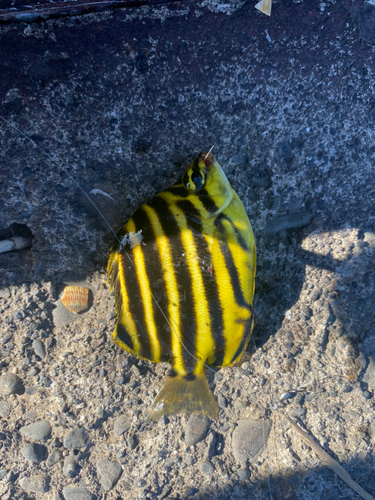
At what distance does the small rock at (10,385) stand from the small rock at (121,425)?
417 millimetres

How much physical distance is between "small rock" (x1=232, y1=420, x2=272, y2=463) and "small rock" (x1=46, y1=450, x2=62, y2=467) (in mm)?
713

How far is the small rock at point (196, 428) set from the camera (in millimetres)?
1447

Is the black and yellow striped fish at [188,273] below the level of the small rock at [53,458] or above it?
above

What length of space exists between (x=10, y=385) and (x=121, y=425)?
1.60ft

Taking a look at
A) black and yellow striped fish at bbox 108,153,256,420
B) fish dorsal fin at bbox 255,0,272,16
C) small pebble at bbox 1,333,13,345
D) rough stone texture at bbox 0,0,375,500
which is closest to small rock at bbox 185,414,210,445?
rough stone texture at bbox 0,0,375,500

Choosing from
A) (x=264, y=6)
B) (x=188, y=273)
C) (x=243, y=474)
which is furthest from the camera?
(x=243, y=474)

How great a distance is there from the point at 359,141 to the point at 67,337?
149 centimetres

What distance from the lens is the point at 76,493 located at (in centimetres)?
139

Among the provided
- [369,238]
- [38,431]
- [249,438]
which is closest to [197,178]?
[369,238]

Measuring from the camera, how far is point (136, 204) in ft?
4.74

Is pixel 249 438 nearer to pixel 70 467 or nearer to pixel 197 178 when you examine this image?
pixel 70 467

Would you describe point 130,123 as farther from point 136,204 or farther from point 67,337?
point 67,337

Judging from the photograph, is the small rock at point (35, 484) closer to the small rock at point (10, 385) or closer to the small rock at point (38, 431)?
the small rock at point (38, 431)

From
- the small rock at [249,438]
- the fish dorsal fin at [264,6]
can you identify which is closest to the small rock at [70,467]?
the small rock at [249,438]
